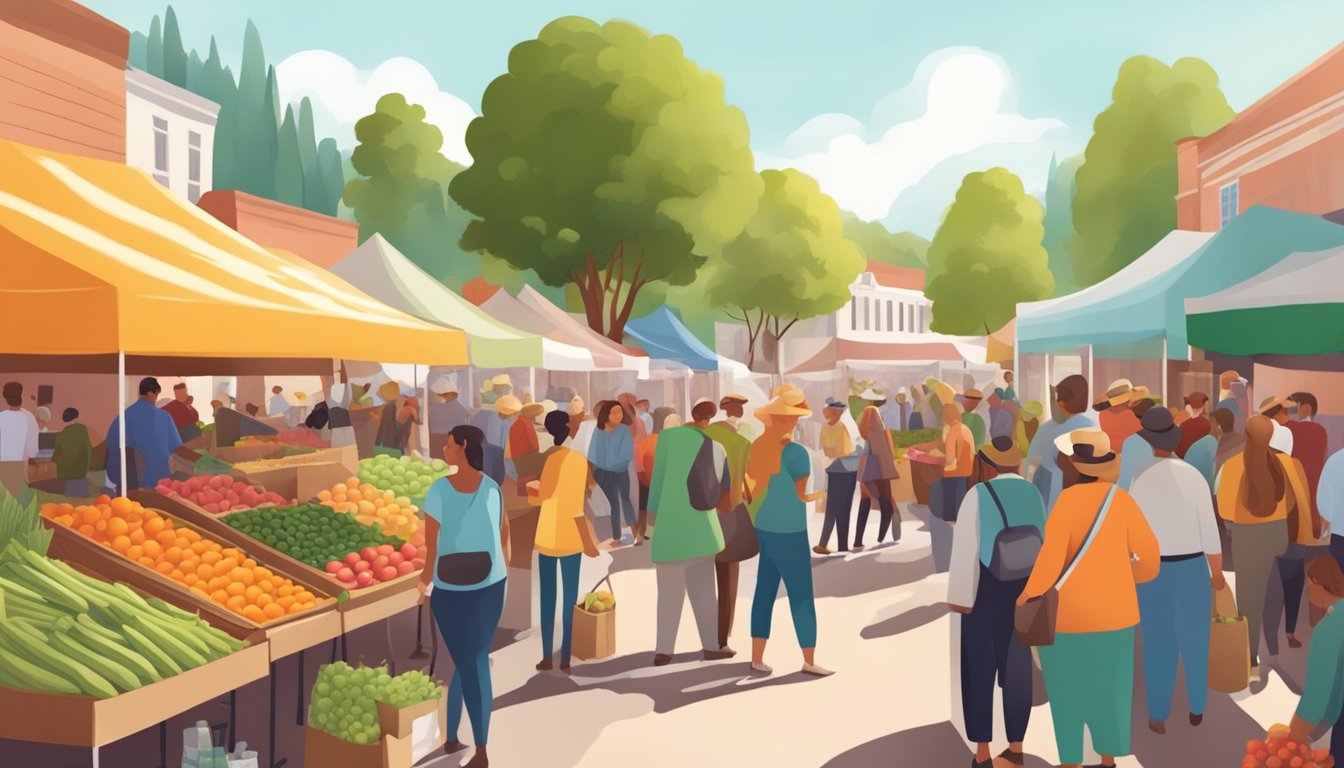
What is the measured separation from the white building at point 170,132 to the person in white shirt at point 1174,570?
2732 centimetres

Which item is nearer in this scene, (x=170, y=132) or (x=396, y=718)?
(x=396, y=718)

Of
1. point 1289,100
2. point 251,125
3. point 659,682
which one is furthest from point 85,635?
point 251,125

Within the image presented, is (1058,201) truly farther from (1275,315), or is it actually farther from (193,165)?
(1275,315)

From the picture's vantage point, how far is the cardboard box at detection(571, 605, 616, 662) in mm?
7559

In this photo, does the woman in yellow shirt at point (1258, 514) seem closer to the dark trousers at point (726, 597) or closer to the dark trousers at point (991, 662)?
the dark trousers at point (991, 662)

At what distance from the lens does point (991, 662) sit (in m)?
5.14

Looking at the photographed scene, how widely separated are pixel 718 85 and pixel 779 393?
78.3 feet

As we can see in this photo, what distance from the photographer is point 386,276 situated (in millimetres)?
12711

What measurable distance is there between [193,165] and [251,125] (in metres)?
62.0

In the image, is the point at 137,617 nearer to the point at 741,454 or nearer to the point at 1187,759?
the point at 741,454

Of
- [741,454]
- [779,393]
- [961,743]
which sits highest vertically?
[779,393]

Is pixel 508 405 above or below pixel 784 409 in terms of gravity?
below

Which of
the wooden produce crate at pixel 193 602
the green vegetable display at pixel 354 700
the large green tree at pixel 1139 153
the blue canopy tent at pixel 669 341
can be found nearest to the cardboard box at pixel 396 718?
the green vegetable display at pixel 354 700

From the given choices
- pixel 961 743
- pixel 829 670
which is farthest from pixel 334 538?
pixel 961 743
